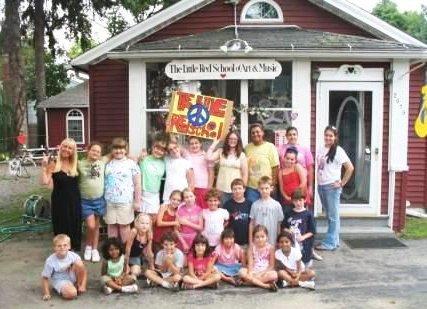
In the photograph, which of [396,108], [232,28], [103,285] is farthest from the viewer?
[232,28]

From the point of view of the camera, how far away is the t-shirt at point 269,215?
6586 millimetres

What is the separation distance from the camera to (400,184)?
8.79 metres

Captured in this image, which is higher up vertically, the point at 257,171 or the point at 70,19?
the point at 70,19

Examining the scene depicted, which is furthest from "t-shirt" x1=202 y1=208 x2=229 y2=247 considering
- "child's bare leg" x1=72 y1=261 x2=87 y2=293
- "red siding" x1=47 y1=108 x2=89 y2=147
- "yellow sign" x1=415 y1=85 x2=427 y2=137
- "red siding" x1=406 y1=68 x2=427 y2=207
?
"red siding" x1=47 y1=108 x2=89 y2=147

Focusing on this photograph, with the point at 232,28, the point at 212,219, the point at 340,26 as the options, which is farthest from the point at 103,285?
the point at 340,26

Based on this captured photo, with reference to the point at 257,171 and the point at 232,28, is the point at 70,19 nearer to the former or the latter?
the point at 232,28

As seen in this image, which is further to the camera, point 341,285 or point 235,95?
point 235,95

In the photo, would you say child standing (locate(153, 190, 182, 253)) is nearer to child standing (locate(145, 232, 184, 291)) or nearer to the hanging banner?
child standing (locate(145, 232, 184, 291))

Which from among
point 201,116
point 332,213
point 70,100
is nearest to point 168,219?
point 201,116

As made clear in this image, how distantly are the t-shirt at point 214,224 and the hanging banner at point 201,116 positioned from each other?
1691 millimetres

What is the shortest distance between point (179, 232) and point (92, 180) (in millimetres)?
1359

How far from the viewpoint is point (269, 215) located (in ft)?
21.6

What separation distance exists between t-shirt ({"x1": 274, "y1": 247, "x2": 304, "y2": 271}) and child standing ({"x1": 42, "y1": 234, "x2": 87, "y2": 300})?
2.05 meters

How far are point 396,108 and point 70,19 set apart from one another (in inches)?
861
